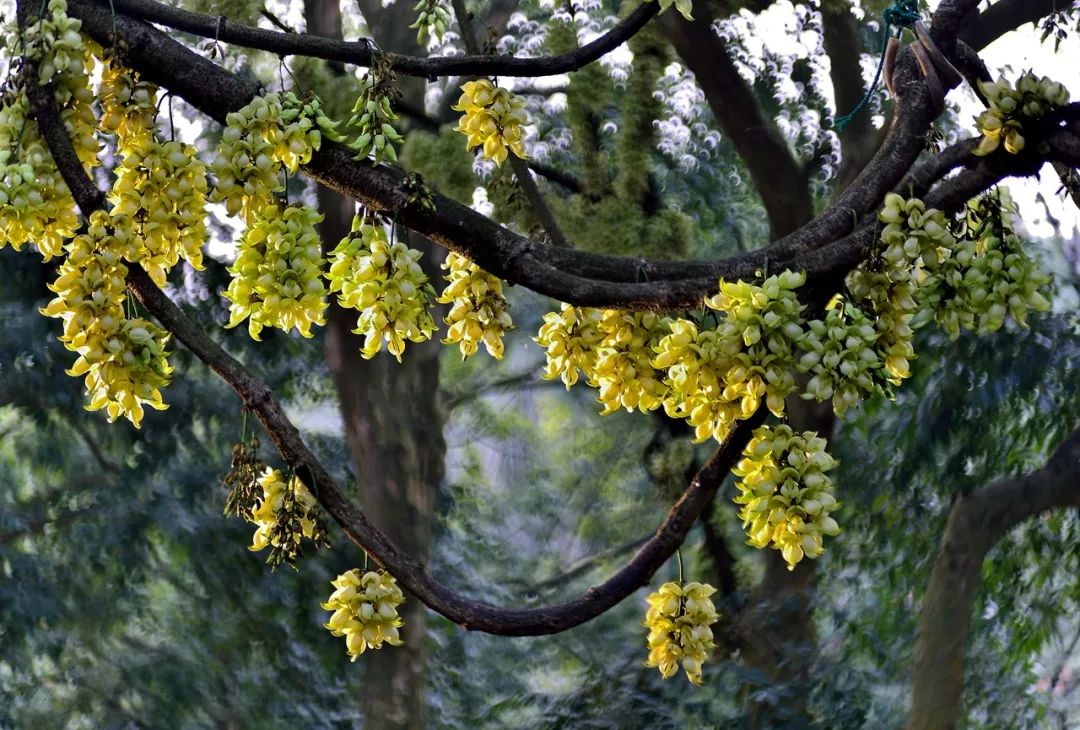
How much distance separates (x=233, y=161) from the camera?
3.36 ft

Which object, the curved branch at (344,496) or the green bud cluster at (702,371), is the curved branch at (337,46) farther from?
the green bud cluster at (702,371)

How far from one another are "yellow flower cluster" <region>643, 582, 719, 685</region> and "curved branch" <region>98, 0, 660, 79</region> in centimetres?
45

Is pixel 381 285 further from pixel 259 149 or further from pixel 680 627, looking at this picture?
pixel 680 627

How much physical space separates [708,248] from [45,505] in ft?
7.34

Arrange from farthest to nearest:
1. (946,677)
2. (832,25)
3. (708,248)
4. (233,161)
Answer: (708,248)
(832,25)
(946,677)
(233,161)

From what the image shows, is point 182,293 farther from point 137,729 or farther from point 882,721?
point 882,721

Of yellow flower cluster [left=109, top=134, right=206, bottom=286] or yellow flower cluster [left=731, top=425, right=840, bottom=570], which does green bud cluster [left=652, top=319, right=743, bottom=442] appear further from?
yellow flower cluster [left=109, top=134, right=206, bottom=286]

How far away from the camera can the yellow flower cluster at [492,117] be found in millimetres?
1245

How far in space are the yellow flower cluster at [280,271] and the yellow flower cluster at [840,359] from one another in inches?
14.1

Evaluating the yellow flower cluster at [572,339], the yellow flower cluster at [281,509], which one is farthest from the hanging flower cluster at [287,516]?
the yellow flower cluster at [572,339]

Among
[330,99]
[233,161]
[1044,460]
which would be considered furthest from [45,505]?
[233,161]

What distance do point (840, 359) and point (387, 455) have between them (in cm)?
294

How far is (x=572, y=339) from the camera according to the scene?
1170 mm

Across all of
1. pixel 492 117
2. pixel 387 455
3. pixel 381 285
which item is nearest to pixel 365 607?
pixel 381 285
